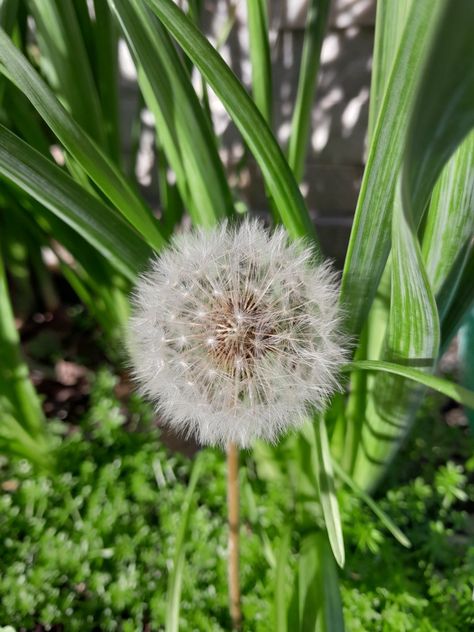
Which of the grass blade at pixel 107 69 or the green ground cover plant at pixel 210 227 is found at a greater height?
the grass blade at pixel 107 69

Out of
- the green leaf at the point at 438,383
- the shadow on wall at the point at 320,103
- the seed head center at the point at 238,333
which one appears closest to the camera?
the green leaf at the point at 438,383

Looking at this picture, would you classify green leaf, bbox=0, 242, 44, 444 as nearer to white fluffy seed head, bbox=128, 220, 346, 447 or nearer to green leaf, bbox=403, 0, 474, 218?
white fluffy seed head, bbox=128, 220, 346, 447

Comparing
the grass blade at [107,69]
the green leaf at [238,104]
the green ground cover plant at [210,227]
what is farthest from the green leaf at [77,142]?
the grass blade at [107,69]

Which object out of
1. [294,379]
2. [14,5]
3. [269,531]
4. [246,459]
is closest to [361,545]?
[269,531]

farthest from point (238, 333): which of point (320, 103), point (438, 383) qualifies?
point (320, 103)

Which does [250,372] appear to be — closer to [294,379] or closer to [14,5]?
[294,379]

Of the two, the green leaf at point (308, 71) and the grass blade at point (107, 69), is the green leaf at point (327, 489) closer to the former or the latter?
the green leaf at point (308, 71)

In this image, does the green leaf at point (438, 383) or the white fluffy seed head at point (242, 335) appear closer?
the green leaf at point (438, 383)

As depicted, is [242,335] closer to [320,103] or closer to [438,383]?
[438,383]
